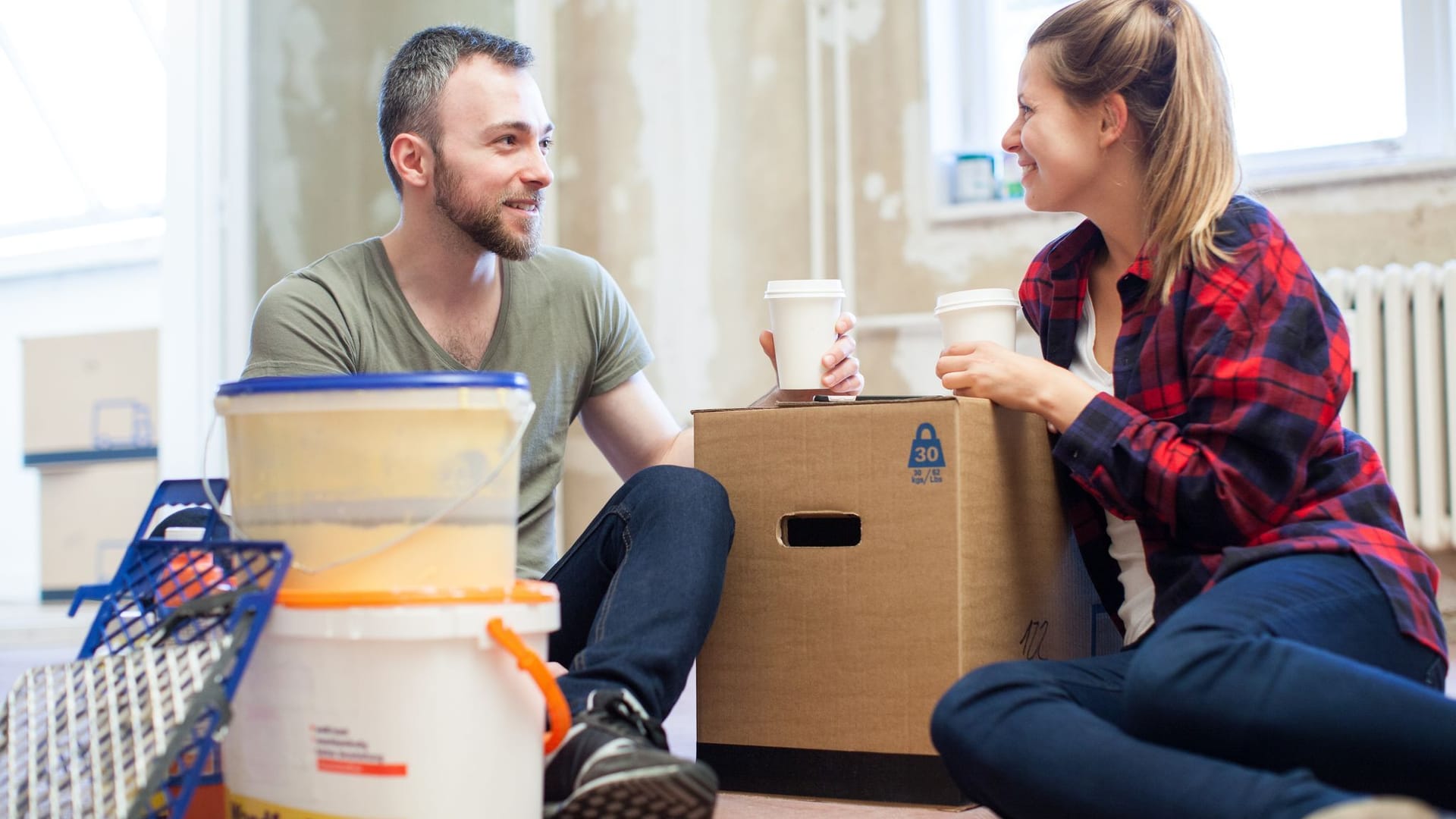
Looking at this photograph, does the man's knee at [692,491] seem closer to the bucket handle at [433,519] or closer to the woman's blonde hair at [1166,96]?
the bucket handle at [433,519]

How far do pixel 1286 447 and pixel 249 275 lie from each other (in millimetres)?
2554

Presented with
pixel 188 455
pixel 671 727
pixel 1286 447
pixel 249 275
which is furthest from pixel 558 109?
pixel 1286 447

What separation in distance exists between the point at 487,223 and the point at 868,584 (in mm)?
692

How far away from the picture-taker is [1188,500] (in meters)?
1.04

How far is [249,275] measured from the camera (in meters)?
3.00

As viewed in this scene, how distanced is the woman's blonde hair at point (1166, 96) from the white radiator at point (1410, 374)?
1.51 m

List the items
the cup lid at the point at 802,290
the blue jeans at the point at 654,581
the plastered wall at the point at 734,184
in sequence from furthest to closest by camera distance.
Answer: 1. the plastered wall at the point at 734,184
2. the cup lid at the point at 802,290
3. the blue jeans at the point at 654,581

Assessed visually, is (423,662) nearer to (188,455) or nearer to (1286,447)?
(1286,447)

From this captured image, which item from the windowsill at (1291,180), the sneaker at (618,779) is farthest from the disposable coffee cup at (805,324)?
the windowsill at (1291,180)

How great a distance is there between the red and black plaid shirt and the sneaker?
17.5 inches

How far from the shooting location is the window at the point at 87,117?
170 inches

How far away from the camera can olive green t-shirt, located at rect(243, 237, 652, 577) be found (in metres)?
1.41

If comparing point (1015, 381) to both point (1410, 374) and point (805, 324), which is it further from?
point (1410, 374)

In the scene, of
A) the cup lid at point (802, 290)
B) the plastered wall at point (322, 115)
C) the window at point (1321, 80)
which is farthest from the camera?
the plastered wall at point (322, 115)
